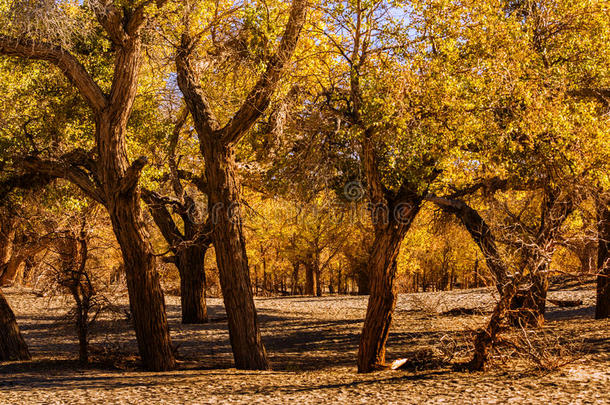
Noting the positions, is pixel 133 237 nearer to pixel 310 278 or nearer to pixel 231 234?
pixel 231 234

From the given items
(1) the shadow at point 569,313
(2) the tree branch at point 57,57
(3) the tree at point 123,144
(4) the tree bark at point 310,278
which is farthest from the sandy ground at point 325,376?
(4) the tree bark at point 310,278

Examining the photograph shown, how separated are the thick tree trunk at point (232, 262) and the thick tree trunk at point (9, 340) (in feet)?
14.2

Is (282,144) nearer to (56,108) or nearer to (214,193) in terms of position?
(214,193)

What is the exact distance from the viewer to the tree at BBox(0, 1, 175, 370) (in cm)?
988

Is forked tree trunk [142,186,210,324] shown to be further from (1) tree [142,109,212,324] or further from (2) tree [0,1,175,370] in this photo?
(2) tree [0,1,175,370]

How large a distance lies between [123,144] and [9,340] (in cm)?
451

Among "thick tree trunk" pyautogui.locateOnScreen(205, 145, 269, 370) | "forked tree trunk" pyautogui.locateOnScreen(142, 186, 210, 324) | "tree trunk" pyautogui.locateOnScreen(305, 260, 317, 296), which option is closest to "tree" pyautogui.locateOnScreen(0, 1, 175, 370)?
"thick tree trunk" pyautogui.locateOnScreen(205, 145, 269, 370)

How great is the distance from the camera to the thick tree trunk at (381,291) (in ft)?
32.7

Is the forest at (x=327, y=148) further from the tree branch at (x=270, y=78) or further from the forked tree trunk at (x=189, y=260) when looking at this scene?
the forked tree trunk at (x=189, y=260)

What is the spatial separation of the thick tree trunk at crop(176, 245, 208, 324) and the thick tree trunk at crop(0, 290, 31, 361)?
7354 mm

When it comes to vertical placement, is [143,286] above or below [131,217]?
below

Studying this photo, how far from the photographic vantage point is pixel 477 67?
9.53 meters

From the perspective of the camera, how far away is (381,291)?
394 inches

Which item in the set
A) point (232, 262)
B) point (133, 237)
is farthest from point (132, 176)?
point (232, 262)
